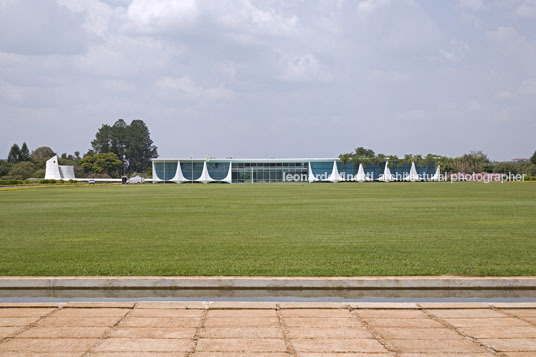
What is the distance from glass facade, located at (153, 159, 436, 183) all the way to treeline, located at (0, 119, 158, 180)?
67.3ft

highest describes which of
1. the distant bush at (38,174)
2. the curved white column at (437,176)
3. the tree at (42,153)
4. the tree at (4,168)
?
Result: the tree at (42,153)

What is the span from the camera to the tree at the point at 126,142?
450 feet

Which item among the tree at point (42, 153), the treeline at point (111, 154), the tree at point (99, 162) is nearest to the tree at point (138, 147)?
the treeline at point (111, 154)

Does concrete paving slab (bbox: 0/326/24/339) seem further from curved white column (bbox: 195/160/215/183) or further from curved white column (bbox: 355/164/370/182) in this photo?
curved white column (bbox: 355/164/370/182)

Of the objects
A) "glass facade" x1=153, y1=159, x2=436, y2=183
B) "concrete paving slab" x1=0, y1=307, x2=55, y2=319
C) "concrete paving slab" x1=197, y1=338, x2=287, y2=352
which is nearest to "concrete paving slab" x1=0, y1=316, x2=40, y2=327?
"concrete paving slab" x1=0, y1=307, x2=55, y2=319

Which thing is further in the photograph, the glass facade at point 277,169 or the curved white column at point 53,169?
the glass facade at point 277,169

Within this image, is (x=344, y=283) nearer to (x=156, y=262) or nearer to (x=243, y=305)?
(x=243, y=305)

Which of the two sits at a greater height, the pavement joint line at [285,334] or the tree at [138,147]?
the tree at [138,147]

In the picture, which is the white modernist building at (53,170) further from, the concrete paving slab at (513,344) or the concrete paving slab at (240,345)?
the concrete paving slab at (513,344)

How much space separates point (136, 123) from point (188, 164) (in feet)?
133

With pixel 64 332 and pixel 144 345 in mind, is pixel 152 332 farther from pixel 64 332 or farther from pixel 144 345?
pixel 64 332

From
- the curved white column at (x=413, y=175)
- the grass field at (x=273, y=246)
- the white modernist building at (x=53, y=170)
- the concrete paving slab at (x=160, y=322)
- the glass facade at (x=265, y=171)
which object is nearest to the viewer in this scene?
the concrete paving slab at (x=160, y=322)

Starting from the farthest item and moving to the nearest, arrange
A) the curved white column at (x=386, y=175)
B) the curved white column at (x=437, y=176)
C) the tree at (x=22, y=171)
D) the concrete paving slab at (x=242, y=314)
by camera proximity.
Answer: the tree at (x=22, y=171) < the curved white column at (x=437, y=176) < the curved white column at (x=386, y=175) < the concrete paving slab at (x=242, y=314)

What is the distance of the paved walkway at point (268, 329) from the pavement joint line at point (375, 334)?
11mm
